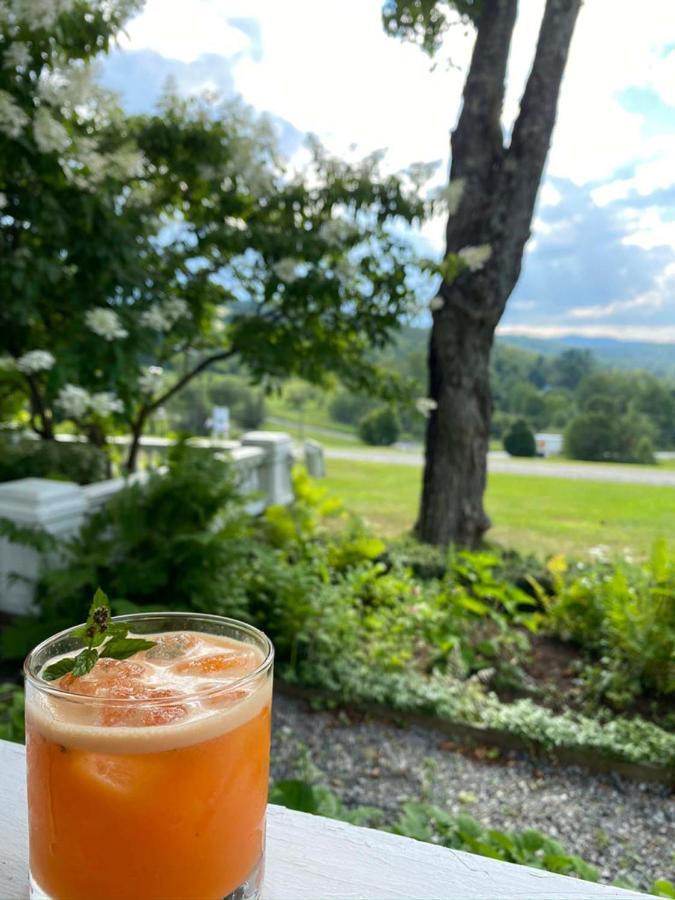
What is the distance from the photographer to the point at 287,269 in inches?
171

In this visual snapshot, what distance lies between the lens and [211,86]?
4523 mm

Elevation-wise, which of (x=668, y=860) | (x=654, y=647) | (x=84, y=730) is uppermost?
(x=84, y=730)

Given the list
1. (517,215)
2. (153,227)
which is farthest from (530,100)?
(153,227)

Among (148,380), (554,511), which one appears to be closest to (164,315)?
(148,380)

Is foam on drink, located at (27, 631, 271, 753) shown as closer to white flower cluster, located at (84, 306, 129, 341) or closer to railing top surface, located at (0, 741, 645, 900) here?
railing top surface, located at (0, 741, 645, 900)

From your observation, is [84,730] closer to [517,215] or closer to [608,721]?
[608,721]

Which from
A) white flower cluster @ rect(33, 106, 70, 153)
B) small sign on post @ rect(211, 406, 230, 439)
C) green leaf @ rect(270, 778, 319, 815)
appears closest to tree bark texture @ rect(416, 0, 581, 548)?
small sign on post @ rect(211, 406, 230, 439)

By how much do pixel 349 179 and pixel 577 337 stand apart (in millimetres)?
3517

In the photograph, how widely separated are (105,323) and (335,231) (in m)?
1.67

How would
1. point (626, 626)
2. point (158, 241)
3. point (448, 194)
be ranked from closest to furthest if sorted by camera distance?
1. point (626, 626)
2. point (448, 194)
3. point (158, 241)

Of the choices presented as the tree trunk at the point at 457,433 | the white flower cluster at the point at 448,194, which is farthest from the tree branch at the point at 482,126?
the white flower cluster at the point at 448,194

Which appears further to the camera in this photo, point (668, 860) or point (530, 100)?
point (530, 100)

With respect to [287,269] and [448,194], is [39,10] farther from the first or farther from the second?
[448,194]

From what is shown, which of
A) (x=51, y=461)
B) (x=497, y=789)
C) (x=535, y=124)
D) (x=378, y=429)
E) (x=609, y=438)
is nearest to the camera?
(x=497, y=789)
